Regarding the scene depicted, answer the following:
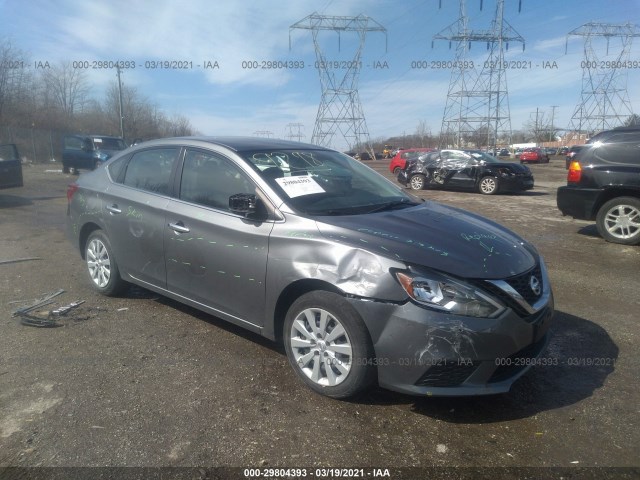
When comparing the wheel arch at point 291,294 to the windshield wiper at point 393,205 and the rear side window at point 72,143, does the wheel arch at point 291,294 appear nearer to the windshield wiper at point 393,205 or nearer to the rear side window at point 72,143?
the windshield wiper at point 393,205

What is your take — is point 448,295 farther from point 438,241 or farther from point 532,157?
point 532,157

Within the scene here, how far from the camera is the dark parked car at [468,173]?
50.9 feet

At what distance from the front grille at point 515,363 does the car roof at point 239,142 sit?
2442mm

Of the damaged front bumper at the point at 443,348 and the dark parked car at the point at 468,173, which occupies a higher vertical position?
the dark parked car at the point at 468,173

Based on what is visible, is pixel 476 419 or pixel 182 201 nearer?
pixel 476 419

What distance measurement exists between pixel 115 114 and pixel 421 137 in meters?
56.6

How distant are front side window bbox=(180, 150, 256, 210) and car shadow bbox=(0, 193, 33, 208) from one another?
1014 cm

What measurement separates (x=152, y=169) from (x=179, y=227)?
90 centimetres

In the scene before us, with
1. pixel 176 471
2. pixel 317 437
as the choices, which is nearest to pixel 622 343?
pixel 317 437

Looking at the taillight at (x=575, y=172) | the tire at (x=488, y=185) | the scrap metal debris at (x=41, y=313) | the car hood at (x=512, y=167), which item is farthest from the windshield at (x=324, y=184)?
the car hood at (x=512, y=167)

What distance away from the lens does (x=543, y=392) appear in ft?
10.3

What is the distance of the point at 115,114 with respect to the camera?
48625 mm

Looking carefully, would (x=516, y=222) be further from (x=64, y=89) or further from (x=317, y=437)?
(x=64, y=89)

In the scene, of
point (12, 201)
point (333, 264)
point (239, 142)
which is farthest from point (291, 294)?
point (12, 201)
